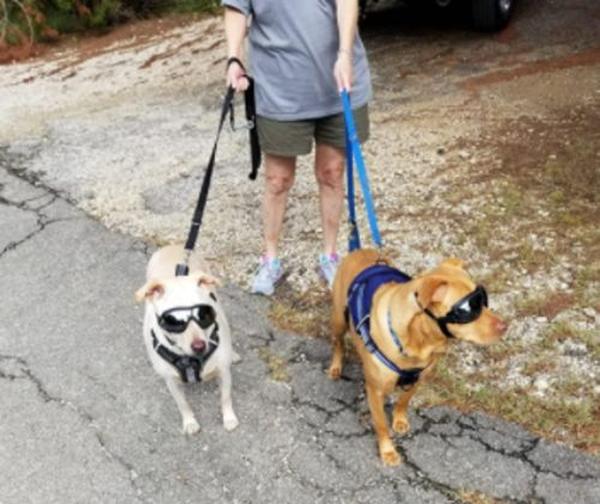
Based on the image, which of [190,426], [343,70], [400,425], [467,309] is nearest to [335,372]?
[400,425]

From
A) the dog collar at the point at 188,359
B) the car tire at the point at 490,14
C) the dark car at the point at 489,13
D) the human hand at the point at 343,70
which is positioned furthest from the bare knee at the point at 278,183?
the car tire at the point at 490,14

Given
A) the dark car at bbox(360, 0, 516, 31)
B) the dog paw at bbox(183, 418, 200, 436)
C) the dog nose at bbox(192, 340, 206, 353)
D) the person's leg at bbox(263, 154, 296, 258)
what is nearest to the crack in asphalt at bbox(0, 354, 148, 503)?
the dog paw at bbox(183, 418, 200, 436)

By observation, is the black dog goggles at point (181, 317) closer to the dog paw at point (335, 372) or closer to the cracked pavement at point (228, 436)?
the cracked pavement at point (228, 436)

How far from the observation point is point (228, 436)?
10.4ft

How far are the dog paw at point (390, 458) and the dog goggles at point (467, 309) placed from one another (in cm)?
82

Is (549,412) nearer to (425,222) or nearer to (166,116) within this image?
(425,222)

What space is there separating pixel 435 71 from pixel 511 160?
2.18m

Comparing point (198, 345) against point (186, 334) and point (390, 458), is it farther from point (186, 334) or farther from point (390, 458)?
point (390, 458)

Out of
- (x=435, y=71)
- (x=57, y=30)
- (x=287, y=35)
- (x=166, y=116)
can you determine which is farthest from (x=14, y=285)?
(x=57, y=30)

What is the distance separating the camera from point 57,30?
991 centimetres

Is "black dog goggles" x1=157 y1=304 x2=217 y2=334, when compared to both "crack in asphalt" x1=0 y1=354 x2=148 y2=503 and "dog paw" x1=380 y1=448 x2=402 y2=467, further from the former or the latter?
"dog paw" x1=380 y1=448 x2=402 y2=467

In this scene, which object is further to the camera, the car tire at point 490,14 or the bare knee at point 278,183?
the car tire at point 490,14

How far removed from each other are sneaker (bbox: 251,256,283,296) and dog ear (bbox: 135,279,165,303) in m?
1.33

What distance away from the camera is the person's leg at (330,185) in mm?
3613
